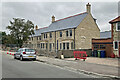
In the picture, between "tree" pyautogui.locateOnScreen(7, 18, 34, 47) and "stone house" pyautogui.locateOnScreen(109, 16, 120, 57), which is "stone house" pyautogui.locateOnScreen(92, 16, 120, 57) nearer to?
"stone house" pyautogui.locateOnScreen(109, 16, 120, 57)

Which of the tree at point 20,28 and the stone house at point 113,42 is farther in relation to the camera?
the tree at point 20,28

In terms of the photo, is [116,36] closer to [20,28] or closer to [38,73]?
[38,73]

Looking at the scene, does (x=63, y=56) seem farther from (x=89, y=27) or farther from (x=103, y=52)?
(x=89, y=27)

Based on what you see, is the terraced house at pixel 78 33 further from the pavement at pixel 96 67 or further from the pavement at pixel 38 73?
the pavement at pixel 38 73

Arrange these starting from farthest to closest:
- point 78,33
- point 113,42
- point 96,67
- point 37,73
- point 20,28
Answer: point 20,28 < point 78,33 < point 113,42 < point 96,67 < point 37,73

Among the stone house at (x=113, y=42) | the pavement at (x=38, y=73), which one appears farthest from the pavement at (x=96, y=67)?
the stone house at (x=113, y=42)

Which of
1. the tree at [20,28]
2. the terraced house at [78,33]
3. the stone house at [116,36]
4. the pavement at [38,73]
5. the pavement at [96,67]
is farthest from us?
the tree at [20,28]

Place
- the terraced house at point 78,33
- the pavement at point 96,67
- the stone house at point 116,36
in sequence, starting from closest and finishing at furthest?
the pavement at point 96,67 < the stone house at point 116,36 < the terraced house at point 78,33

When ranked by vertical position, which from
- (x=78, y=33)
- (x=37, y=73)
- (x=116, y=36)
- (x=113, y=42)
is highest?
(x=78, y=33)

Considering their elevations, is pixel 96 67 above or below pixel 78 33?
below

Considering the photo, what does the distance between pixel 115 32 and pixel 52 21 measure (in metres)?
24.7

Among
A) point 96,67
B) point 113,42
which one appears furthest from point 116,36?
point 96,67

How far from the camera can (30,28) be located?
40.8 m

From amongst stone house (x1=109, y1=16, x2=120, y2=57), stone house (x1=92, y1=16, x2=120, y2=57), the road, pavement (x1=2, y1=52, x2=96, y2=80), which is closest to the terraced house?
stone house (x1=92, y1=16, x2=120, y2=57)
